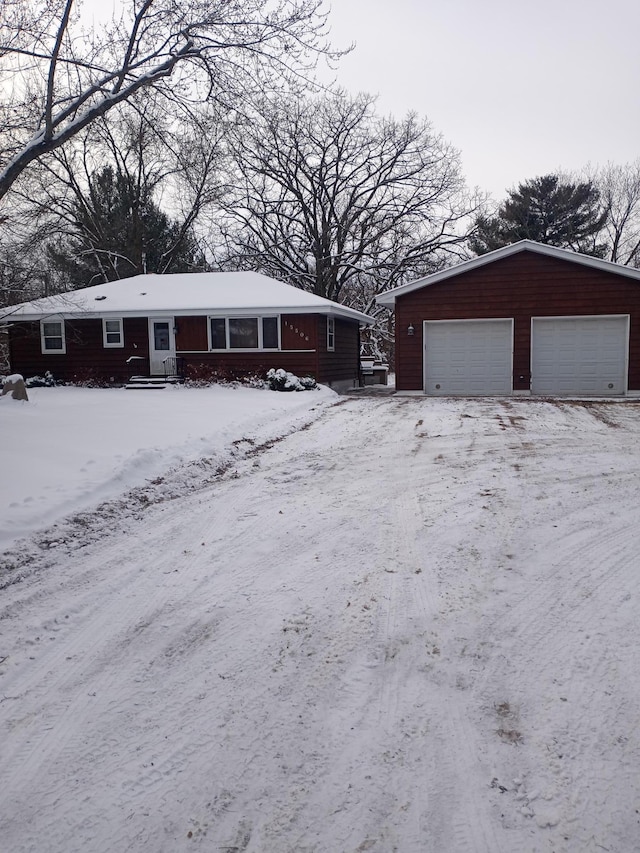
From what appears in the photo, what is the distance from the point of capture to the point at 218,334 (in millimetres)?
19109

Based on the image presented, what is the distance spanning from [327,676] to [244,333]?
1686cm

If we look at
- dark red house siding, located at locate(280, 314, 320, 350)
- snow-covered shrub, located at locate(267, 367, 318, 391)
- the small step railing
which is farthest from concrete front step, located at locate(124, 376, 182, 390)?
dark red house siding, located at locate(280, 314, 320, 350)

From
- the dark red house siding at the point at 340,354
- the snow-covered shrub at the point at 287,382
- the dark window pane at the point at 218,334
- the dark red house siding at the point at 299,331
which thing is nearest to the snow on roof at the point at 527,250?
the dark red house siding at the point at 299,331

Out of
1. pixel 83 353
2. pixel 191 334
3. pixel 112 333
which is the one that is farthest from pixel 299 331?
pixel 83 353

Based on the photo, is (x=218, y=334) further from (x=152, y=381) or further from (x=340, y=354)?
(x=340, y=354)

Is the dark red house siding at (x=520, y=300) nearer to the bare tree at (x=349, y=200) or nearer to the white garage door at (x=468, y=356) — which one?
the white garage door at (x=468, y=356)

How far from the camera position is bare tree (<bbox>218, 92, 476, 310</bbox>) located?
2791 centimetres

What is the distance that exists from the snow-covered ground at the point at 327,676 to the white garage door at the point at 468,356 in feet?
39.4

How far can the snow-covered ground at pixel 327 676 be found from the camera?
196 centimetres

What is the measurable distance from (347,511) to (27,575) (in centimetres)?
253

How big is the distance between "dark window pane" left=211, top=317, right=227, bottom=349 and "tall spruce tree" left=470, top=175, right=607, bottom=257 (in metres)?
18.6

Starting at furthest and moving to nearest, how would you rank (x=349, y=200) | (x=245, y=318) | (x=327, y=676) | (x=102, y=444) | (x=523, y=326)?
(x=349, y=200), (x=245, y=318), (x=523, y=326), (x=102, y=444), (x=327, y=676)

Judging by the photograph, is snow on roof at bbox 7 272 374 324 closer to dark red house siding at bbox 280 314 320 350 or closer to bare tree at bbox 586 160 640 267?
dark red house siding at bbox 280 314 320 350

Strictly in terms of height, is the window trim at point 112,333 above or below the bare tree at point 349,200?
below
